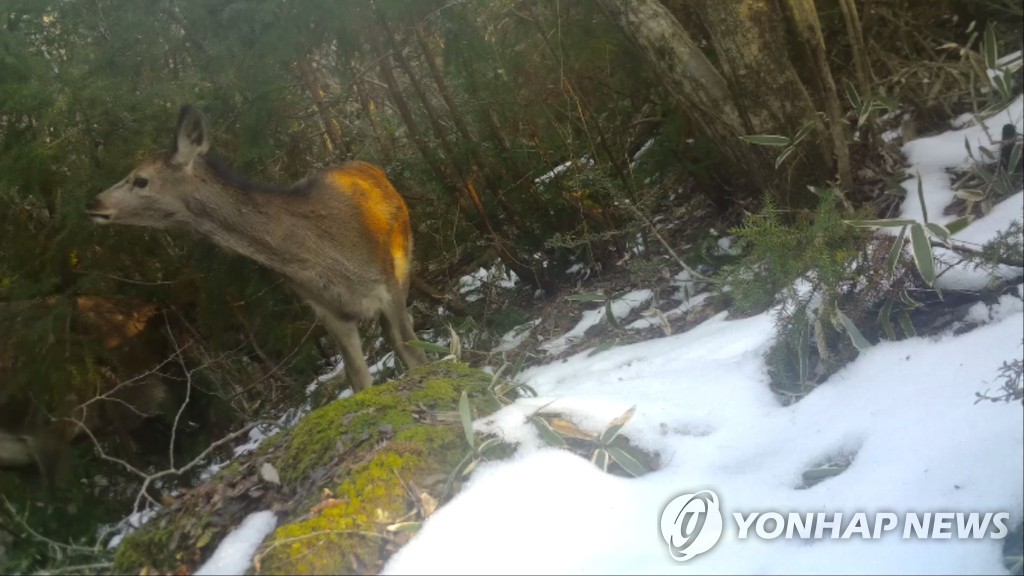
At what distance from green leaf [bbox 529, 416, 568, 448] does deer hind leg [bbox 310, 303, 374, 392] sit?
2.78m

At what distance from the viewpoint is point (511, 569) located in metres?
2.67

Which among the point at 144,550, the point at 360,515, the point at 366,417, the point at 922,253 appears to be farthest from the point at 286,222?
the point at 922,253

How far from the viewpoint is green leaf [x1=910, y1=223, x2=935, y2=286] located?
3576 millimetres

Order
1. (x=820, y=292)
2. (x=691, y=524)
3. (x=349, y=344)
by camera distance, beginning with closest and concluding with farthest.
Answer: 1. (x=691, y=524)
2. (x=820, y=292)
3. (x=349, y=344)

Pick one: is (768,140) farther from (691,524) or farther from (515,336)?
(691,524)

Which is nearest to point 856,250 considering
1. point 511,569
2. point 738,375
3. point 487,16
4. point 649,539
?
point 738,375

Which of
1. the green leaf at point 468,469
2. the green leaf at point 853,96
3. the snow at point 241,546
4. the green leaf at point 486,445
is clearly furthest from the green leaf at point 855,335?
the green leaf at point 853,96

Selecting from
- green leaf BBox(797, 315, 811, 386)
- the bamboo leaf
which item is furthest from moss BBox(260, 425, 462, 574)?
the bamboo leaf

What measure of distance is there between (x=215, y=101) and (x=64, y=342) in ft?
6.52

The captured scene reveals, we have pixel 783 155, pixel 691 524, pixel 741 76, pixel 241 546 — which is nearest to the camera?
pixel 691 524

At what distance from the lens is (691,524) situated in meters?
2.82

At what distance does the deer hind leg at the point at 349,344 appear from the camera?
619cm

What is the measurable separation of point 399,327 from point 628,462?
3.34 meters

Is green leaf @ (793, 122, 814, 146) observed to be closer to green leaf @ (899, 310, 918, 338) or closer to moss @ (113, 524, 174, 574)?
green leaf @ (899, 310, 918, 338)
